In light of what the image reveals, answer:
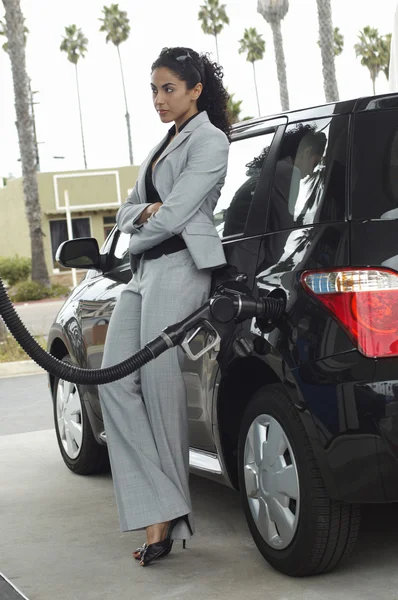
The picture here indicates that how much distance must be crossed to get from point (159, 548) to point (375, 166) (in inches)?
70.8

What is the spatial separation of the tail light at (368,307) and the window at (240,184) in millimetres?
854

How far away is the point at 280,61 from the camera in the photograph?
3541 cm

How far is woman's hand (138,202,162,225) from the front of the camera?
4293 millimetres

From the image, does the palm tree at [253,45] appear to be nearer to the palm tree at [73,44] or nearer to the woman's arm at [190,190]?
the palm tree at [73,44]

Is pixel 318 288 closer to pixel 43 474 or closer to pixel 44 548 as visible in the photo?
pixel 44 548

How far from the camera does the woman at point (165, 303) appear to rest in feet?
13.8

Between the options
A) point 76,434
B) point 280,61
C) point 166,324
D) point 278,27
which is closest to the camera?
point 166,324

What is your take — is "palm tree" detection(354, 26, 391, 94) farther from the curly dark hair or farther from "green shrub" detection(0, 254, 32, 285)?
the curly dark hair

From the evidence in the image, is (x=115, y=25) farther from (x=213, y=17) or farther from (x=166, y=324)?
(x=166, y=324)

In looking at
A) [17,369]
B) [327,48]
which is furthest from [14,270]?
[17,369]

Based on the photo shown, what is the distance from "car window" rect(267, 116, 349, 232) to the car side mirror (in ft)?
5.44

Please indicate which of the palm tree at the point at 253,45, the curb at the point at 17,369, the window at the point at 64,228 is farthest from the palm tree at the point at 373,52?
the curb at the point at 17,369

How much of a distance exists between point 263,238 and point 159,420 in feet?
2.84

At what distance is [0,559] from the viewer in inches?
182
